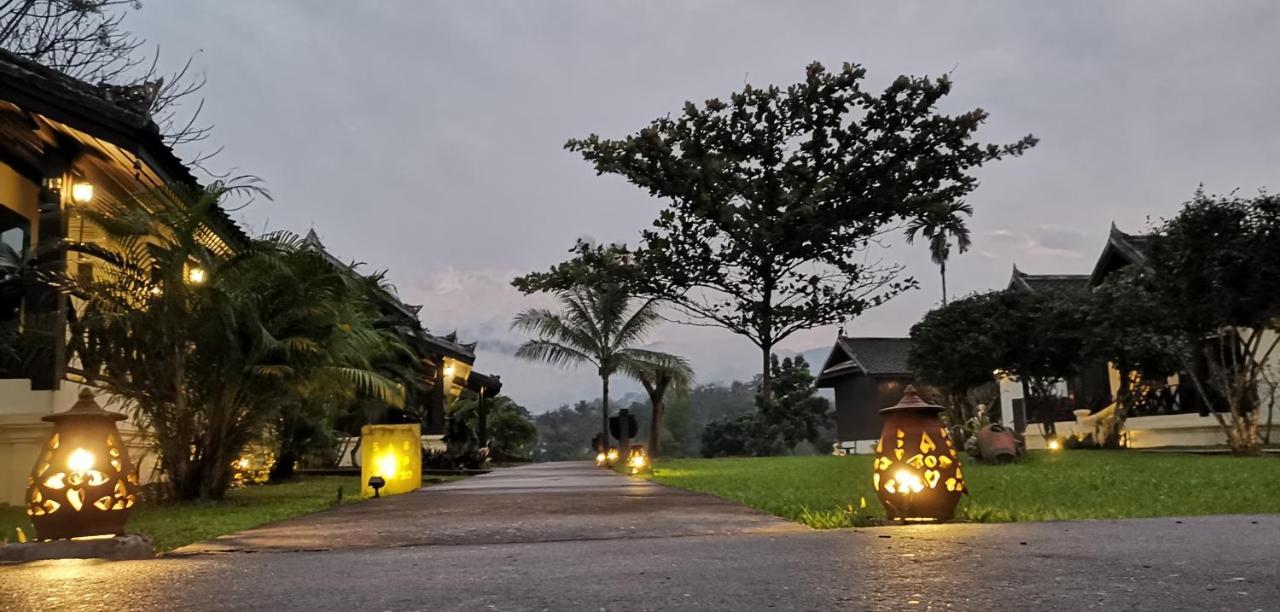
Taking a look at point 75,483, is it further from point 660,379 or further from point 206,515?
point 660,379

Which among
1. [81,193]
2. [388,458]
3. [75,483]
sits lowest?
[388,458]

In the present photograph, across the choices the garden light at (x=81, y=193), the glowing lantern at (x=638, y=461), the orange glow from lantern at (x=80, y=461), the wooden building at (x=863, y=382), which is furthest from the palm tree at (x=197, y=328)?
the wooden building at (x=863, y=382)

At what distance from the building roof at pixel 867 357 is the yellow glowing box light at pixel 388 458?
30.0m

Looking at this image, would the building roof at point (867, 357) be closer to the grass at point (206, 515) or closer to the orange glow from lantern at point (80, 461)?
the grass at point (206, 515)

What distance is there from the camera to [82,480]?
496cm

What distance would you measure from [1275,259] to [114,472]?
609 inches

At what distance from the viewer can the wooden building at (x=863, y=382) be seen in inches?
1537

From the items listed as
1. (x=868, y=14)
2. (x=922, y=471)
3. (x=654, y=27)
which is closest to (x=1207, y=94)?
(x=868, y=14)

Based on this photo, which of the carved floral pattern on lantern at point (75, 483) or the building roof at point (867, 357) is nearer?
the carved floral pattern on lantern at point (75, 483)

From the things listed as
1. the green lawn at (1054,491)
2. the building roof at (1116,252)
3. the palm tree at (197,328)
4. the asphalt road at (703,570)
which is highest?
the building roof at (1116,252)

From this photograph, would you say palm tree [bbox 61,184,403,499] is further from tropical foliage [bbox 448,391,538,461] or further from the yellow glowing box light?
tropical foliage [bbox 448,391,538,461]

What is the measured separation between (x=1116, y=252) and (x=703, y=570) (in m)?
26.1

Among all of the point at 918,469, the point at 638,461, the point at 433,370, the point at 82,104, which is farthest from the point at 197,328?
the point at 433,370

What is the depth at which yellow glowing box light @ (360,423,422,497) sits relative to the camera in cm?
1109
